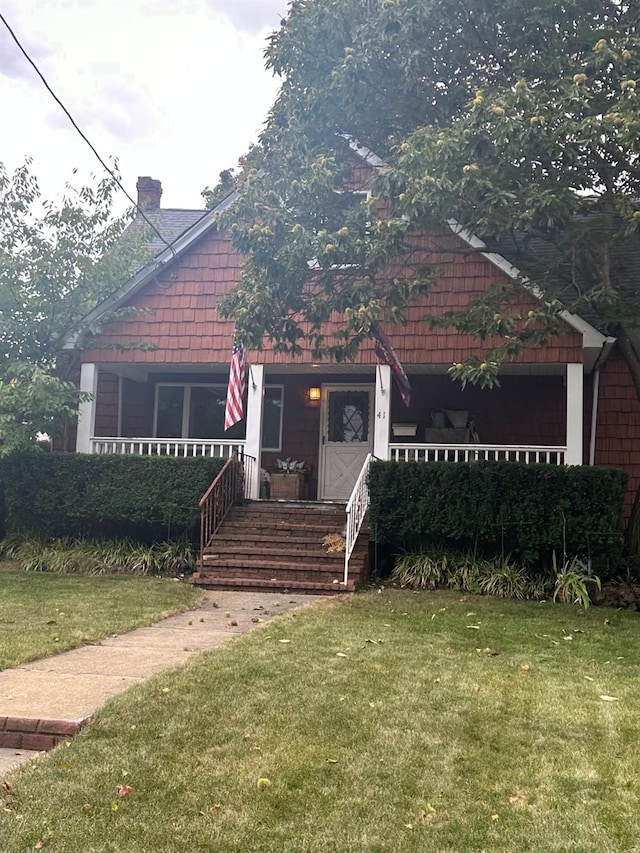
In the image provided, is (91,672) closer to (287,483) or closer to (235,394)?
(235,394)

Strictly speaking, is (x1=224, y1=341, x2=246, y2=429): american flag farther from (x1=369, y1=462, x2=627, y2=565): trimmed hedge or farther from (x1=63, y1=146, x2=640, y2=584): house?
(x1=369, y1=462, x2=627, y2=565): trimmed hedge

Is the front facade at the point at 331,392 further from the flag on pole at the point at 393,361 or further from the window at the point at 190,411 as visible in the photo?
the flag on pole at the point at 393,361

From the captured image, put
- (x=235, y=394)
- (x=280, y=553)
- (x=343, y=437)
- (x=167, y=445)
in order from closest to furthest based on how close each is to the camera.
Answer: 1. (x=280, y=553)
2. (x=235, y=394)
3. (x=167, y=445)
4. (x=343, y=437)

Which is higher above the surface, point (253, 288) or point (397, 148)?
point (397, 148)

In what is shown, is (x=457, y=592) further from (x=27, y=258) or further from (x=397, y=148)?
(x=27, y=258)

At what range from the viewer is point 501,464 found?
10633 millimetres

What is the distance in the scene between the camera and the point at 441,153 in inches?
330

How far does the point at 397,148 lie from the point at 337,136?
1.88 metres

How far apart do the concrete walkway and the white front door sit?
562cm

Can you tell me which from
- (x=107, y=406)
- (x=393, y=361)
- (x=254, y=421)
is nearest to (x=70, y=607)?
(x=254, y=421)

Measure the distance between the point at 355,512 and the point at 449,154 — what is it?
4930mm

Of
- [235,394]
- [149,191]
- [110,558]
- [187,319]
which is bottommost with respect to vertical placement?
[110,558]

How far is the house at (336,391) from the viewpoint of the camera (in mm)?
12031

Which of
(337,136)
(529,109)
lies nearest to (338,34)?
(337,136)
